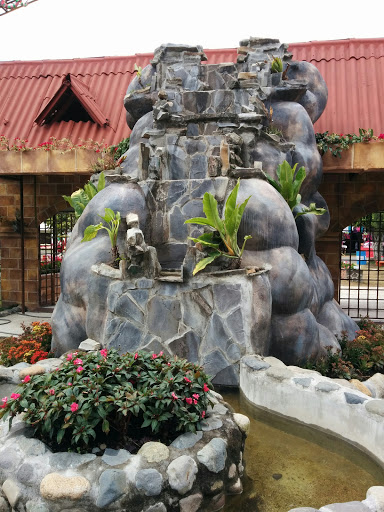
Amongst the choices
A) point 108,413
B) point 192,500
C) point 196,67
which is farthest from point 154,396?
point 196,67

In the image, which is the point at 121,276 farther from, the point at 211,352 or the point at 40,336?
the point at 40,336

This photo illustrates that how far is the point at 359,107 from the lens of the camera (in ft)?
43.7

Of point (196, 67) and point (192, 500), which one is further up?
point (196, 67)

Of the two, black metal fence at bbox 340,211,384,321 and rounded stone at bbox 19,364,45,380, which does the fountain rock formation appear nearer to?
rounded stone at bbox 19,364,45,380

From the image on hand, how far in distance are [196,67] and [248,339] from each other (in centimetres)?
700

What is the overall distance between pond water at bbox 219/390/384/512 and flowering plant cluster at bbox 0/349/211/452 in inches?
28.4

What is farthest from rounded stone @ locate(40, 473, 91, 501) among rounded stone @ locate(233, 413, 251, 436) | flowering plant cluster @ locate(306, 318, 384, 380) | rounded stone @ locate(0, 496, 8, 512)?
flowering plant cluster @ locate(306, 318, 384, 380)

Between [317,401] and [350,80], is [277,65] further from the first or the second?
[317,401]

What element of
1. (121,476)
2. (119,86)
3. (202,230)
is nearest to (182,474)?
(121,476)

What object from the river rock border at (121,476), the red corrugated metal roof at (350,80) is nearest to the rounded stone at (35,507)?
the river rock border at (121,476)

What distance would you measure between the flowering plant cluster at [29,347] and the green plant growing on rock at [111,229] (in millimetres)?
2334

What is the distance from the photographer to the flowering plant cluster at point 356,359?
770 cm

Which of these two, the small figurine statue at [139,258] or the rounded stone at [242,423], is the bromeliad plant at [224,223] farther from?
the rounded stone at [242,423]

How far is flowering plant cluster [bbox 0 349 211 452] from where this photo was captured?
12.6ft
